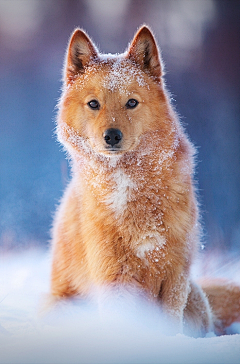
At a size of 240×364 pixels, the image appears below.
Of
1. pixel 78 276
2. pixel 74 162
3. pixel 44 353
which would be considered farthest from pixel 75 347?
pixel 74 162

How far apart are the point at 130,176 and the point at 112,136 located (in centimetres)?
33

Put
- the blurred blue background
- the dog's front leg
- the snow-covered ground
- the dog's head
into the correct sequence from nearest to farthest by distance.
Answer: the snow-covered ground → the dog's head → the dog's front leg → the blurred blue background

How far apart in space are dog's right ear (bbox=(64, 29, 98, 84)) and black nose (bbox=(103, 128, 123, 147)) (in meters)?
0.58

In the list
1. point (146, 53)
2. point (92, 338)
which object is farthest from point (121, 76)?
point (92, 338)

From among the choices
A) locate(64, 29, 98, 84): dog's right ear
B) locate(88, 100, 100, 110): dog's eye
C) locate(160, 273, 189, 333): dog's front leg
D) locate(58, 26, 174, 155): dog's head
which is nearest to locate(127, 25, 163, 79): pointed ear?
locate(58, 26, 174, 155): dog's head

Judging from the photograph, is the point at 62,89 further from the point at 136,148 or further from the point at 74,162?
the point at 136,148

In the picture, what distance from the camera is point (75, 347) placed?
6.93 ft

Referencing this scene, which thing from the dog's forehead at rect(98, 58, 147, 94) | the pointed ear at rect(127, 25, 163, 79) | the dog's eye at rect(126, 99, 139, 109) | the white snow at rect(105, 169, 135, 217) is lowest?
the white snow at rect(105, 169, 135, 217)

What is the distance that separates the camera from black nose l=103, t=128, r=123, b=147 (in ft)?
6.88

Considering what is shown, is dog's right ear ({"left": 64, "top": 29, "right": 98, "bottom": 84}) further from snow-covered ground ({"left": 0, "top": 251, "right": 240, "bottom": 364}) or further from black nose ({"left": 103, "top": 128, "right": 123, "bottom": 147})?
snow-covered ground ({"left": 0, "top": 251, "right": 240, "bottom": 364})

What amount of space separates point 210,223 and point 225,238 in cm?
18

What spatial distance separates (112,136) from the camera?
2.10 metres

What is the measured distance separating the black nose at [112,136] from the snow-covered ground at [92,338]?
3.43ft

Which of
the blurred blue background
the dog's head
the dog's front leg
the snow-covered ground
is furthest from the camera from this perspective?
the blurred blue background
